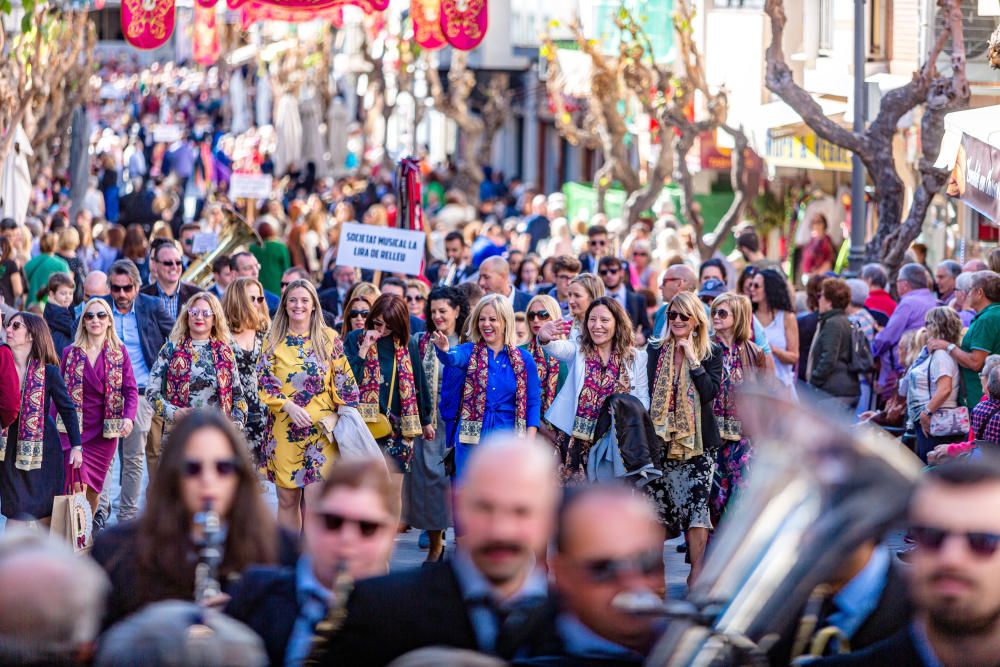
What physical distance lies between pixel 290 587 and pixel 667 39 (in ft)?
91.5

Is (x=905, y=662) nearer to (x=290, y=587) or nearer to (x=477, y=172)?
(x=290, y=587)

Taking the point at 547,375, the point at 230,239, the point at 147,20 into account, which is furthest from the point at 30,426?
the point at 147,20

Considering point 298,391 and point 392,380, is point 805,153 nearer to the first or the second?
point 392,380

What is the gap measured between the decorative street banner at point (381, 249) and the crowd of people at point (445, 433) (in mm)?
490

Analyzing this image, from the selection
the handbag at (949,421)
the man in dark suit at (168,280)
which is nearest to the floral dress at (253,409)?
the man in dark suit at (168,280)

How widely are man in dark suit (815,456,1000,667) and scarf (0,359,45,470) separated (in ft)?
23.4

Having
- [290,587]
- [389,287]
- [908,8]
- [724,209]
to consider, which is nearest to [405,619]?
[290,587]

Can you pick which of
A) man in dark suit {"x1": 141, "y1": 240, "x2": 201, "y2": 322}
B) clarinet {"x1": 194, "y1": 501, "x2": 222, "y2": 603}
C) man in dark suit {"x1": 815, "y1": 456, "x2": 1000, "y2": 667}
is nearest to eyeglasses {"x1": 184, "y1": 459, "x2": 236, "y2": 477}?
clarinet {"x1": 194, "y1": 501, "x2": 222, "y2": 603}

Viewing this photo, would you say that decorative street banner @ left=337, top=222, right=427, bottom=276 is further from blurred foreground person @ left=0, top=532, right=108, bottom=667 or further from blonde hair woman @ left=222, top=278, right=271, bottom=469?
blurred foreground person @ left=0, top=532, right=108, bottom=667

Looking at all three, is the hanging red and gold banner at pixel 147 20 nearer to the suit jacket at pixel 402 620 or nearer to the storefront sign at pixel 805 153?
the storefront sign at pixel 805 153

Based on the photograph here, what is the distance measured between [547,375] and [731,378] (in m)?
1.21

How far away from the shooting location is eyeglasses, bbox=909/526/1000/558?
3939 mm

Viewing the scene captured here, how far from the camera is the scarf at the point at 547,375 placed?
1105 cm

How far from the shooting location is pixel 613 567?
12.9 feet
